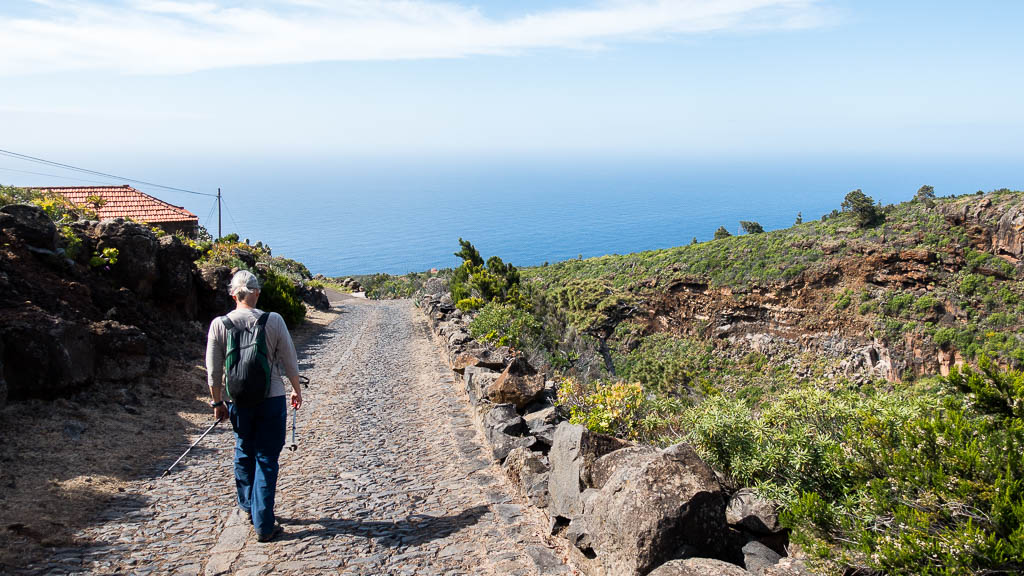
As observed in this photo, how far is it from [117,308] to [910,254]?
118ft

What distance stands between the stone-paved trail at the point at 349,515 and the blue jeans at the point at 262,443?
0.78ft

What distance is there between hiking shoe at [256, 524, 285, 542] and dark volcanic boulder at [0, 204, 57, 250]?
6.79m

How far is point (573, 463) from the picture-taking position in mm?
4445

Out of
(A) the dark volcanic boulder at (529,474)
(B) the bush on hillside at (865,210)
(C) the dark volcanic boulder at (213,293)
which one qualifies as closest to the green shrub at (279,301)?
(C) the dark volcanic boulder at (213,293)

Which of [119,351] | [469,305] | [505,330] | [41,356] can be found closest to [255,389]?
[41,356]

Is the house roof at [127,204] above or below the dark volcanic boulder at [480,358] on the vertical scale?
above

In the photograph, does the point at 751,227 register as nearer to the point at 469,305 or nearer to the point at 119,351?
the point at 469,305

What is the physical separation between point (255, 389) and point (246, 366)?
0.17 m

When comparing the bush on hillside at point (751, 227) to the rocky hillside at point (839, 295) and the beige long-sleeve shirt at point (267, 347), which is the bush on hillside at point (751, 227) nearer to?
the rocky hillside at point (839, 295)

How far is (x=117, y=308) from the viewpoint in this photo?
29.5ft

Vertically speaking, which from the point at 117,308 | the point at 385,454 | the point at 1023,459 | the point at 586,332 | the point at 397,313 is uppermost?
the point at 1023,459

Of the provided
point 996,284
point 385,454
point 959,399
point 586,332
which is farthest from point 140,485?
point 996,284

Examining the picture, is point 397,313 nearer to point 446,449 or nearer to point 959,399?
point 446,449

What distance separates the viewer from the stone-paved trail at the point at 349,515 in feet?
12.8
